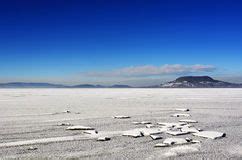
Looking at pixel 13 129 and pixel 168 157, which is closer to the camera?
pixel 168 157

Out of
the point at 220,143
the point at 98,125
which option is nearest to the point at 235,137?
the point at 220,143

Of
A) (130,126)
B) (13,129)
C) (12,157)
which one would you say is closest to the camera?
(12,157)

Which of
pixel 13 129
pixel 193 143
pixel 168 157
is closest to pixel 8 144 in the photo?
pixel 13 129

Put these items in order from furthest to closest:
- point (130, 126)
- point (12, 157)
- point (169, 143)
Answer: point (130, 126)
point (169, 143)
point (12, 157)

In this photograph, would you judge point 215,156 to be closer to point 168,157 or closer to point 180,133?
point 168,157

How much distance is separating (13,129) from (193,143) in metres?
6.05

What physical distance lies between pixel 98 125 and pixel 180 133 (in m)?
3.46

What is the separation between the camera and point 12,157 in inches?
270

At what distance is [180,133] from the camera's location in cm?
967

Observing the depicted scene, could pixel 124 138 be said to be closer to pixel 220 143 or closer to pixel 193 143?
pixel 193 143

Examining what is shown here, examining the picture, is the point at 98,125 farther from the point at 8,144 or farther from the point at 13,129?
the point at 8,144

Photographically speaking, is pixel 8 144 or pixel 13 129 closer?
pixel 8 144

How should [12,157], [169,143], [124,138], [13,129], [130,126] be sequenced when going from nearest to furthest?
[12,157] → [169,143] → [124,138] → [13,129] → [130,126]

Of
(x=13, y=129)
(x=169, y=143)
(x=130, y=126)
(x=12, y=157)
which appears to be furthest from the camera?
(x=130, y=126)
